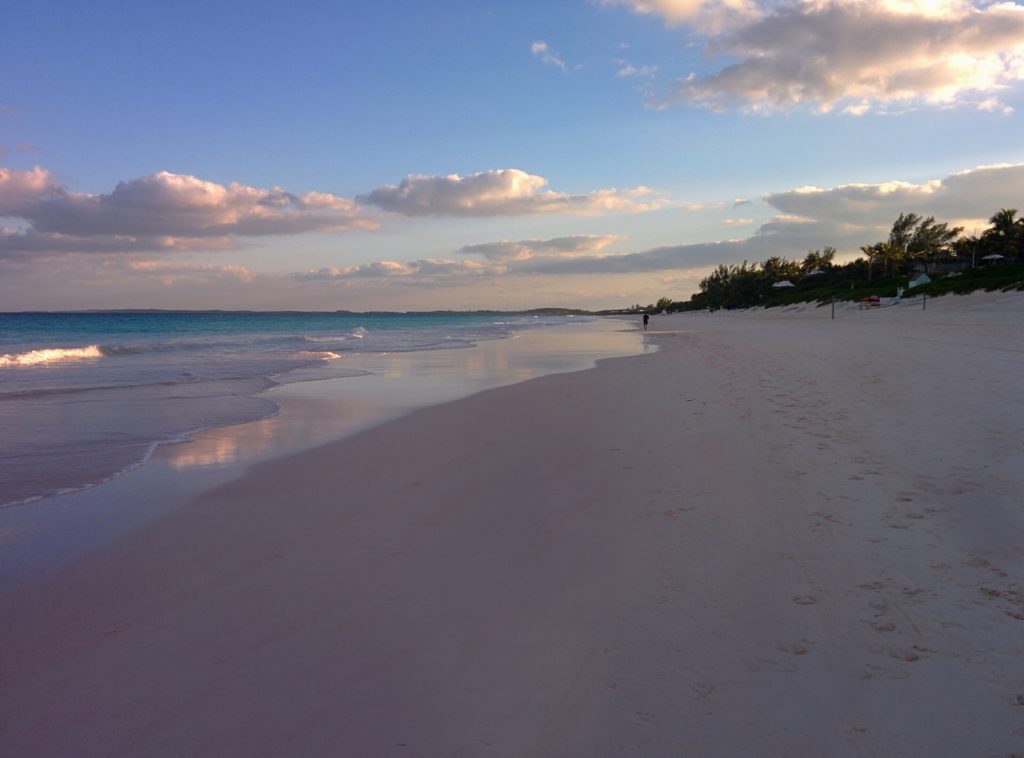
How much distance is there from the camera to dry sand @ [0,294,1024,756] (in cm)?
294

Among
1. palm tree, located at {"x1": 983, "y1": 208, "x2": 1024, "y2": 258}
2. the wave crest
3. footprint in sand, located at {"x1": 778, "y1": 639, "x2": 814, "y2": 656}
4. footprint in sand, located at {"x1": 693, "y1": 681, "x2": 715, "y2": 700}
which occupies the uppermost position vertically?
palm tree, located at {"x1": 983, "y1": 208, "x2": 1024, "y2": 258}

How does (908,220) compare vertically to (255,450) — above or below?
above

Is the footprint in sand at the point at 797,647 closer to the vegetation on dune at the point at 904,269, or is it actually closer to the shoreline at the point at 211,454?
the shoreline at the point at 211,454

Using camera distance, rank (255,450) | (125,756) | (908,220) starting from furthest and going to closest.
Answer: (908,220) < (255,450) < (125,756)

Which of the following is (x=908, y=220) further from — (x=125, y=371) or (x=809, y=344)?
(x=125, y=371)

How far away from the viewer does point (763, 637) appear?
11.8ft

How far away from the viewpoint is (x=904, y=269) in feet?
220

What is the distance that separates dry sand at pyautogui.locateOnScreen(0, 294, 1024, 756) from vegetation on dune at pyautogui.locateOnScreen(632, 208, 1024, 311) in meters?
36.8

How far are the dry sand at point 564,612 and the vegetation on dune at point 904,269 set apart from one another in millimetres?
36828

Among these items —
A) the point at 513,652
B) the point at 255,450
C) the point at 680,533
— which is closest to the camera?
the point at 513,652

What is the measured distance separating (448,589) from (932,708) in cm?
268

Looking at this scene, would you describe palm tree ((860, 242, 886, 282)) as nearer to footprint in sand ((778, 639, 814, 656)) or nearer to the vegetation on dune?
the vegetation on dune

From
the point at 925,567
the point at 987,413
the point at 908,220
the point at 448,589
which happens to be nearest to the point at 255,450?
the point at 448,589

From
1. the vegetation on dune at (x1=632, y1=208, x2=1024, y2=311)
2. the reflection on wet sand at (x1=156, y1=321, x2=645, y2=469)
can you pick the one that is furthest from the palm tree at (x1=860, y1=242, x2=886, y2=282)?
the reflection on wet sand at (x1=156, y1=321, x2=645, y2=469)
